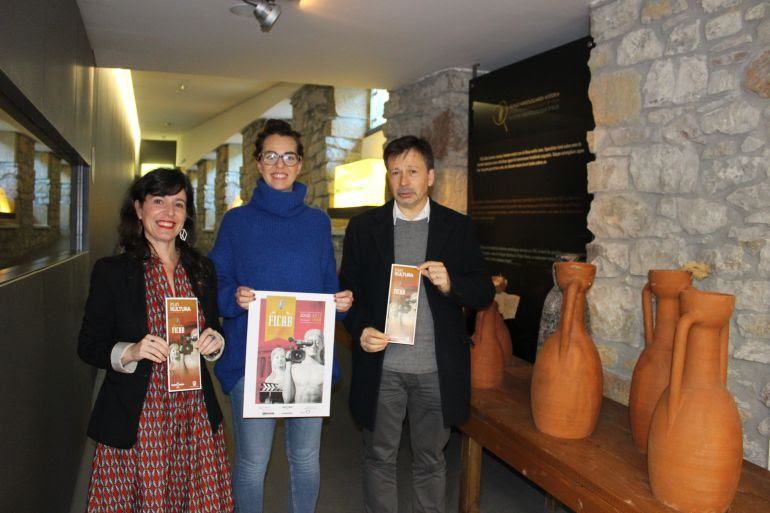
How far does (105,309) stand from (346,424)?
100 inches

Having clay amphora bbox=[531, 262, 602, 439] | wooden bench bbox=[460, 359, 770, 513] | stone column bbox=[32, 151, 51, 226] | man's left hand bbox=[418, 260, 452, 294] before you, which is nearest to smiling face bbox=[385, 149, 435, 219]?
man's left hand bbox=[418, 260, 452, 294]

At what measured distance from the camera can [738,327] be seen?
217 centimetres

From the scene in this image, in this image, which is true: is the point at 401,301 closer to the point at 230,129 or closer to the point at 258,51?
the point at 258,51

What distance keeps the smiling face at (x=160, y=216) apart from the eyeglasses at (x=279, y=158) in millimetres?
309

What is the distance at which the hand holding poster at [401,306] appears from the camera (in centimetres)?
193

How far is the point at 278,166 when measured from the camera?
186cm

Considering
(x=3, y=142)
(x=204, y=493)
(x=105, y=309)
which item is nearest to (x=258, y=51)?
(x=3, y=142)

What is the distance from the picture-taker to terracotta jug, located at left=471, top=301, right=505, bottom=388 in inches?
107

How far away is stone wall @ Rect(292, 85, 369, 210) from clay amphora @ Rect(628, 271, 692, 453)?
4842mm

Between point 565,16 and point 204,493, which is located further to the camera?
point 565,16

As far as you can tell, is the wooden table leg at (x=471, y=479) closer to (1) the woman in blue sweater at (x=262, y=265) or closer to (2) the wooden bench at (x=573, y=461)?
(2) the wooden bench at (x=573, y=461)

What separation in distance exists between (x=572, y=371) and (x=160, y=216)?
152cm

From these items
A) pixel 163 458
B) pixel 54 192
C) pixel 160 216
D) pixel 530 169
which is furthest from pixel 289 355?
pixel 530 169

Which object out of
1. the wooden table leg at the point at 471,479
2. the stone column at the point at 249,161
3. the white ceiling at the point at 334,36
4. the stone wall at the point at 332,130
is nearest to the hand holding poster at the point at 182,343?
the wooden table leg at the point at 471,479
